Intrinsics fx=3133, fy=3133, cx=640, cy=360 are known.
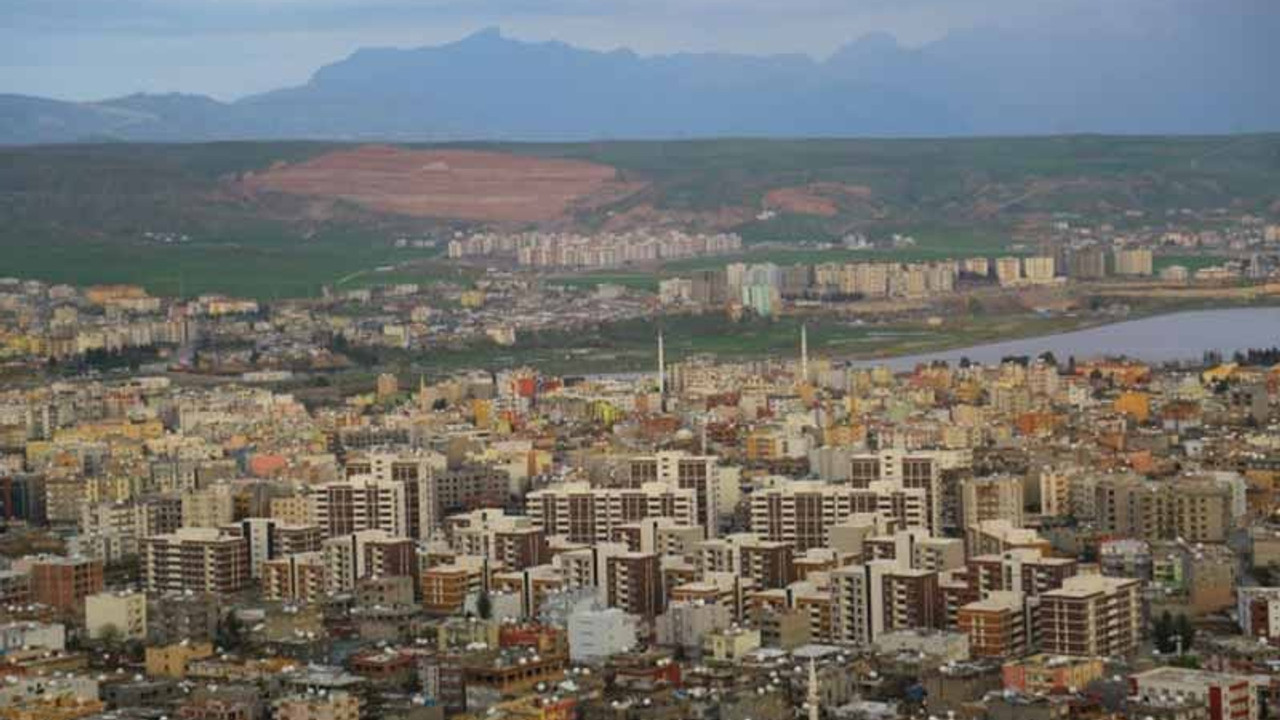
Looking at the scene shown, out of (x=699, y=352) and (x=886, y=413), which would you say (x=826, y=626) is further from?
(x=699, y=352)

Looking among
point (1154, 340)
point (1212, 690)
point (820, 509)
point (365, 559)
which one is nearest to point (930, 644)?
point (1212, 690)

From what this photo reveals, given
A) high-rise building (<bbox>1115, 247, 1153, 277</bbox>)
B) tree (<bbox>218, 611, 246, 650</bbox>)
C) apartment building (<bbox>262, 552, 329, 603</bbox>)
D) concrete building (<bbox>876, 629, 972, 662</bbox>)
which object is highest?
concrete building (<bbox>876, 629, 972, 662</bbox>)

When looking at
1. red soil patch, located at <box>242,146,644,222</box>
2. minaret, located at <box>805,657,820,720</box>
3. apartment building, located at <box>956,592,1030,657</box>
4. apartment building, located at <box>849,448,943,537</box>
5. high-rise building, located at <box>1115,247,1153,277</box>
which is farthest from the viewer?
red soil patch, located at <box>242,146,644,222</box>

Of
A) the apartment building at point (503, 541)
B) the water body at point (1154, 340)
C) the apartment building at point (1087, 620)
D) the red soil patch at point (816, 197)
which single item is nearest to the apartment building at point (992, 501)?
the apartment building at point (503, 541)

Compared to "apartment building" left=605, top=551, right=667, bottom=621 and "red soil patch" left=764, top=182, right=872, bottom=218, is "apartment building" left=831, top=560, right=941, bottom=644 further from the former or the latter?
"red soil patch" left=764, top=182, right=872, bottom=218

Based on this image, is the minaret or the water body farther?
the water body

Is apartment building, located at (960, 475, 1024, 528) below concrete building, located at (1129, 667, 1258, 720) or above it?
below

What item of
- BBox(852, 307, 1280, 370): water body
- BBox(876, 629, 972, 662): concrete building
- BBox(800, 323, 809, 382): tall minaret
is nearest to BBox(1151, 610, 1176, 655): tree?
BBox(876, 629, 972, 662): concrete building

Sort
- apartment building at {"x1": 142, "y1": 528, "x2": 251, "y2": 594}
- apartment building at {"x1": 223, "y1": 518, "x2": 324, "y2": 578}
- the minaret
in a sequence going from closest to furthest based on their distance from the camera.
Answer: the minaret, apartment building at {"x1": 142, "y1": 528, "x2": 251, "y2": 594}, apartment building at {"x1": 223, "y1": 518, "x2": 324, "y2": 578}
